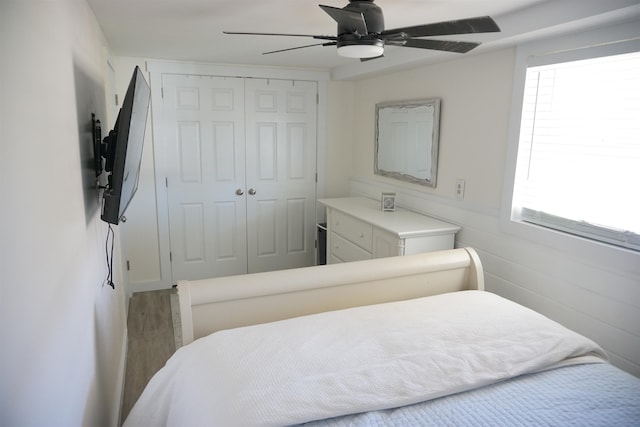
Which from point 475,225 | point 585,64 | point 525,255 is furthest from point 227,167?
point 585,64

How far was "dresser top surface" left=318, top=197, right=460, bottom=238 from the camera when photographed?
285 cm

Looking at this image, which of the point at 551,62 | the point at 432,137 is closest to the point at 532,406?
the point at 551,62

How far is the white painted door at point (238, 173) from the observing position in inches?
155

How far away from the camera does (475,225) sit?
2.81 m

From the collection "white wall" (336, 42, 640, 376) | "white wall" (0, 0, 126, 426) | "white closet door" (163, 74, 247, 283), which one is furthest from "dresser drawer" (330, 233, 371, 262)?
"white wall" (0, 0, 126, 426)

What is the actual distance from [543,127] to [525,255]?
2.40 ft

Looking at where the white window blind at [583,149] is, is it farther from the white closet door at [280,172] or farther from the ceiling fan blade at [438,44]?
the white closet door at [280,172]

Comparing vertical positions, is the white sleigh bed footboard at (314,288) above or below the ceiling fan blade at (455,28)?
below

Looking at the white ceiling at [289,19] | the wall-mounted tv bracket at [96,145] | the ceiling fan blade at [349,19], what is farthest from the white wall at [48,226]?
the ceiling fan blade at [349,19]

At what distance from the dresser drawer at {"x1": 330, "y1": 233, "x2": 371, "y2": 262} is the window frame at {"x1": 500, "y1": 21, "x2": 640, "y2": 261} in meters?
1.12

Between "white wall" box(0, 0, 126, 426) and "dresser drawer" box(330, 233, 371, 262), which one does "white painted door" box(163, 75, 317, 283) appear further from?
"white wall" box(0, 0, 126, 426)

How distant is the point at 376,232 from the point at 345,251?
583 millimetres

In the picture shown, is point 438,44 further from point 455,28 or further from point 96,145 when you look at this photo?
point 96,145

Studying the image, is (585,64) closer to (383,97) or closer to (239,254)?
(383,97)
